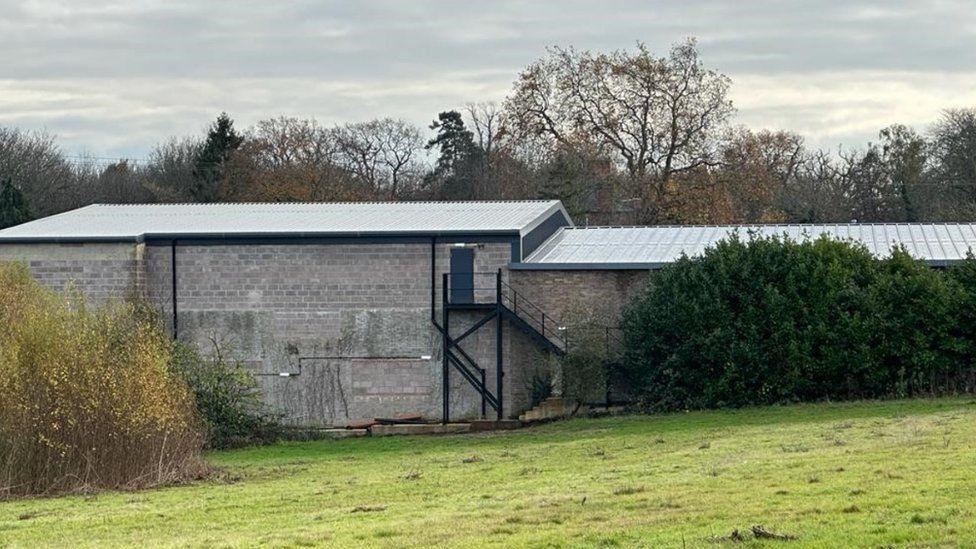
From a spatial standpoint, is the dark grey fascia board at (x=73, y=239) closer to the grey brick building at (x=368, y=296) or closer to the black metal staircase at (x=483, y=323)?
the grey brick building at (x=368, y=296)

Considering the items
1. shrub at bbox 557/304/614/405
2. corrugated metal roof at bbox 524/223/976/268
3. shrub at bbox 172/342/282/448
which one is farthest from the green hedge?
shrub at bbox 172/342/282/448

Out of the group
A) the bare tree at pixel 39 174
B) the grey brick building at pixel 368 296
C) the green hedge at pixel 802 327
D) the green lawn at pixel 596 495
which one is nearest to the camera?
the green lawn at pixel 596 495

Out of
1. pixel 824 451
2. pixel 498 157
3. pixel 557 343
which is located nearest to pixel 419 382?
pixel 557 343

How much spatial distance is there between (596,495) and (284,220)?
74.5 feet

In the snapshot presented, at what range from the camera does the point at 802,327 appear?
32062mm

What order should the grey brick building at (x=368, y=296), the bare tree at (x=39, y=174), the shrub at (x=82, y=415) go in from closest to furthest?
1. the shrub at (x=82, y=415)
2. the grey brick building at (x=368, y=296)
3. the bare tree at (x=39, y=174)

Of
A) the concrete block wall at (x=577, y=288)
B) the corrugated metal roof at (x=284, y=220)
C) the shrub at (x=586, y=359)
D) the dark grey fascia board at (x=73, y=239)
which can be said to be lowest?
the shrub at (x=586, y=359)

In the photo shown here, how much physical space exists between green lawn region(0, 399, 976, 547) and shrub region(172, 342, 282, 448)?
320 cm

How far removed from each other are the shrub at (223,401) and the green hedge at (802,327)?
28.5ft

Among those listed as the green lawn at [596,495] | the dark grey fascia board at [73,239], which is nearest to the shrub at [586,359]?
the green lawn at [596,495]

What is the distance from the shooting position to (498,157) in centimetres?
6794

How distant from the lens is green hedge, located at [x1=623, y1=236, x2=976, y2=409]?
3153 cm

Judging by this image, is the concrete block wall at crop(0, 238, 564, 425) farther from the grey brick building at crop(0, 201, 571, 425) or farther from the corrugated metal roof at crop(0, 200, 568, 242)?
the corrugated metal roof at crop(0, 200, 568, 242)

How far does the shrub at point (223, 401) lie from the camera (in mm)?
30391
